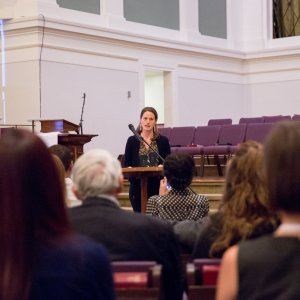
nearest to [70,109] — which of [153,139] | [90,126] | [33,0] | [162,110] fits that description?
[90,126]

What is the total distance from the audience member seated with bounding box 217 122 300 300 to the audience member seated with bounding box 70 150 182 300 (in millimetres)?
755

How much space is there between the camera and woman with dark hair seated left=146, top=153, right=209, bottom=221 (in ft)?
13.2

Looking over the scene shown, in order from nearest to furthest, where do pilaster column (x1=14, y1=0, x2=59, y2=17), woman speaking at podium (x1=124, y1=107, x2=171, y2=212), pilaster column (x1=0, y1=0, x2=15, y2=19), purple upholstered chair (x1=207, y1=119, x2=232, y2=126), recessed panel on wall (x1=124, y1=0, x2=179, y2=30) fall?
woman speaking at podium (x1=124, y1=107, x2=171, y2=212) → pilaster column (x1=14, y1=0, x2=59, y2=17) → pilaster column (x1=0, y1=0, x2=15, y2=19) → purple upholstered chair (x1=207, y1=119, x2=232, y2=126) → recessed panel on wall (x1=124, y1=0, x2=179, y2=30)

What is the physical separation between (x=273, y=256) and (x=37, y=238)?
591mm

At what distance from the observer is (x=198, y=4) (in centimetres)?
1638

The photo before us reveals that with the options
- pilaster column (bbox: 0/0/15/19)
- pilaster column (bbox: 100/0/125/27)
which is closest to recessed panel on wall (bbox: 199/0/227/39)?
pilaster column (bbox: 100/0/125/27)

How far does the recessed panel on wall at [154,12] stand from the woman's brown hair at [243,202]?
1206cm

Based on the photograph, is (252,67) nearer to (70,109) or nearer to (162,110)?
(162,110)

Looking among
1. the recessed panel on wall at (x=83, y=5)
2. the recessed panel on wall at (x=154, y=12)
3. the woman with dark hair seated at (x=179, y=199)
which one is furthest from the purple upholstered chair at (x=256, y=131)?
the woman with dark hair seated at (x=179, y=199)

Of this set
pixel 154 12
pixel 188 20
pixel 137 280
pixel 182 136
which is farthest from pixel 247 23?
pixel 137 280

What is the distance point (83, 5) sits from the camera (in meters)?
13.3

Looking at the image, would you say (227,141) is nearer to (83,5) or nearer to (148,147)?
(83,5)

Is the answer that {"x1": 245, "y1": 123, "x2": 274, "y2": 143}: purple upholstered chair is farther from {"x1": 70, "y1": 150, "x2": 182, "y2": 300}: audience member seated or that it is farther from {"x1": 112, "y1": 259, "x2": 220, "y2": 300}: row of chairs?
{"x1": 112, "y1": 259, "x2": 220, "y2": 300}: row of chairs

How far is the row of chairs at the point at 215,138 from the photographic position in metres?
11.2
